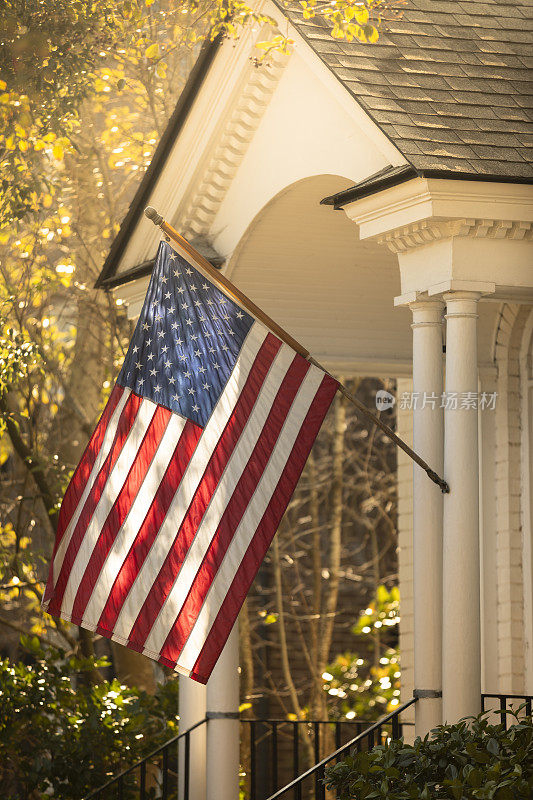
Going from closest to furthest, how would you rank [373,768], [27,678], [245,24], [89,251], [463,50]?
1. [373,768]
2. [463,50]
3. [245,24]
4. [27,678]
5. [89,251]

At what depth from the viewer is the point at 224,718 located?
8.95 metres

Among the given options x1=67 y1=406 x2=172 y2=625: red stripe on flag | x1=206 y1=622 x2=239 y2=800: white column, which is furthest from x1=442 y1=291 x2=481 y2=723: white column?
x1=206 y1=622 x2=239 y2=800: white column

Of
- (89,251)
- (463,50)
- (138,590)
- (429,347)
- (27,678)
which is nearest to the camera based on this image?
(138,590)

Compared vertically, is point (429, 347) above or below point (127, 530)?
above

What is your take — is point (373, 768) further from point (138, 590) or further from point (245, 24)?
point (245, 24)

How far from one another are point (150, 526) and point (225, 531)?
0.49 meters

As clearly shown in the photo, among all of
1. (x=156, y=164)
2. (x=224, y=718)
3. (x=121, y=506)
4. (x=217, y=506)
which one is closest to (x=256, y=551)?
(x=217, y=506)

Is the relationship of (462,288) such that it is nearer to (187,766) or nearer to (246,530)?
(246,530)

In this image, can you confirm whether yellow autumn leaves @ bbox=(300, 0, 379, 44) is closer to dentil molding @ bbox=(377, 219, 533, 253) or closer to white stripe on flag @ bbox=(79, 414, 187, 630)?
dentil molding @ bbox=(377, 219, 533, 253)

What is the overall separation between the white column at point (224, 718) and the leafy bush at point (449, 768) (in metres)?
2.60

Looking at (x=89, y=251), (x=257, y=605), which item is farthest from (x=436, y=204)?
(x=257, y=605)

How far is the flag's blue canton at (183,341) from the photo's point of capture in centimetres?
682

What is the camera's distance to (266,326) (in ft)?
22.4

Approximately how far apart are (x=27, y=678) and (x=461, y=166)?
258 inches
